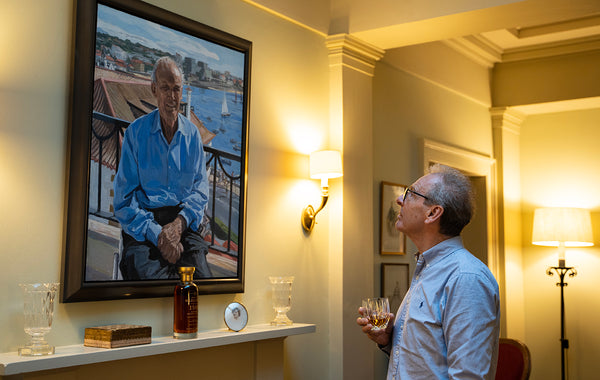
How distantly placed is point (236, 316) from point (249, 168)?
78cm

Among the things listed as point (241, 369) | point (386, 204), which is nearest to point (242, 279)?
point (241, 369)

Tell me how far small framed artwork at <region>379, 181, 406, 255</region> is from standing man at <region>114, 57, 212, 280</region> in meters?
1.84

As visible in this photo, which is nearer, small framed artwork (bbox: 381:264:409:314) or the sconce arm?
the sconce arm

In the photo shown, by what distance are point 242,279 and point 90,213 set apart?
3.13 feet

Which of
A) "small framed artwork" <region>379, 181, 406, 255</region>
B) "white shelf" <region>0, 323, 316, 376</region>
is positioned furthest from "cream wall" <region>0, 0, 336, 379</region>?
"small framed artwork" <region>379, 181, 406, 255</region>

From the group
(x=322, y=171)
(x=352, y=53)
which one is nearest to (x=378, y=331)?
(x=322, y=171)

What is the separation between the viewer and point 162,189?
290 centimetres

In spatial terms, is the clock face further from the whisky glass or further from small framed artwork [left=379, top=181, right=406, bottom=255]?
small framed artwork [left=379, top=181, right=406, bottom=255]

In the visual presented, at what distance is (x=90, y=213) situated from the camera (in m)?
2.56

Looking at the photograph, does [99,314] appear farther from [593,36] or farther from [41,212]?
[593,36]

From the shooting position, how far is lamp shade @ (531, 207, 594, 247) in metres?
5.75

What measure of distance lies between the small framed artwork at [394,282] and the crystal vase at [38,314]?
8.94 ft

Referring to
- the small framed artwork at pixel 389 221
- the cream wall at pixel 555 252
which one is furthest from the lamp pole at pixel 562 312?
the small framed artwork at pixel 389 221

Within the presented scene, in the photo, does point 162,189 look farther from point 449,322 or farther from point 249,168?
point 449,322
